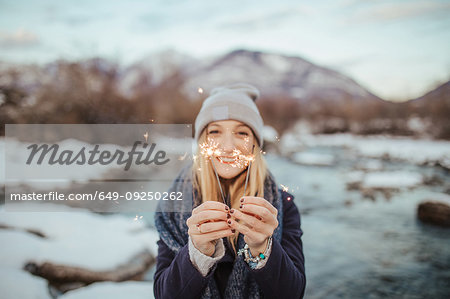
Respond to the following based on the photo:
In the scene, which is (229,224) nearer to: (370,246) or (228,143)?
(228,143)

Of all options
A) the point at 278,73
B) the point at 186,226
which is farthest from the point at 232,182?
the point at 278,73

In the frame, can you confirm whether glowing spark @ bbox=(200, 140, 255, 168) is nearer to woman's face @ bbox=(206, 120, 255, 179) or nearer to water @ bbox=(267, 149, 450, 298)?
woman's face @ bbox=(206, 120, 255, 179)

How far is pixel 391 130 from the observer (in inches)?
683

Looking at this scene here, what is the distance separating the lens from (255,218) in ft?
3.51

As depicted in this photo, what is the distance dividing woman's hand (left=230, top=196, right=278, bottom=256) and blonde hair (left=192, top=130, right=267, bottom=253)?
533 mm

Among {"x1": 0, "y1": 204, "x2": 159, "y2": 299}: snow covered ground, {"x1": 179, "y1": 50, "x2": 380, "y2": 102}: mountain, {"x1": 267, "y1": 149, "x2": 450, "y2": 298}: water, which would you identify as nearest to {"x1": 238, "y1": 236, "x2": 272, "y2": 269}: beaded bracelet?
{"x1": 267, "y1": 149, "x2": 450, "y2": 298}: water

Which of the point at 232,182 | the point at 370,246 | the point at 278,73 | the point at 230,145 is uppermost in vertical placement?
the point at 278,73

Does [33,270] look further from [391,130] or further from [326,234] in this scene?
[391,130]

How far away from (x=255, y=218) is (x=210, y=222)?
19 centimetres

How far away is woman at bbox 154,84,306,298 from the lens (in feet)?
3.60

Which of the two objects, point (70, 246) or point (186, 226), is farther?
point (70, 246)

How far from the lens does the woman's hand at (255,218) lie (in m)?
1.05

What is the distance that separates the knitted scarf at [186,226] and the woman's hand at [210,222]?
42cm

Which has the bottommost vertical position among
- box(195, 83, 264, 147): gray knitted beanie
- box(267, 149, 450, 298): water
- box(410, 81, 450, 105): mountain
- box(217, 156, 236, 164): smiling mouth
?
box(267, 149, 450, 298): water
